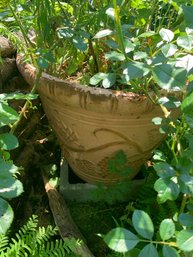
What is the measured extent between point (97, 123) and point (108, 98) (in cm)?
14

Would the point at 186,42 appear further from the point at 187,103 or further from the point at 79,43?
the point at 79,43

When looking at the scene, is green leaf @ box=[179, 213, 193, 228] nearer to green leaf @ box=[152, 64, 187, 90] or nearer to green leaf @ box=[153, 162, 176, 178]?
green leaf @ box=[153, 162, 176, 178]

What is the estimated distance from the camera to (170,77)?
2.23 feet

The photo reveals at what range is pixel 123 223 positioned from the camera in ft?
4.56

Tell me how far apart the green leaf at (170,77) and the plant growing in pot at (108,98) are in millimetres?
124

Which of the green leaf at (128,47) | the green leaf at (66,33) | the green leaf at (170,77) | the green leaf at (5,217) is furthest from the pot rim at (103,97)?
the green leaf at (5,217)

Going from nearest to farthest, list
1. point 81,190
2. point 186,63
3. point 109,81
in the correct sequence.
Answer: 1. point 186,63
2. point 109,81
3. point 81,190

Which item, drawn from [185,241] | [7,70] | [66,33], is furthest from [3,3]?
[185,241]

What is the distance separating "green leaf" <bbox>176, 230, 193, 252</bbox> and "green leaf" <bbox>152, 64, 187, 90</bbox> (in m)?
0.26

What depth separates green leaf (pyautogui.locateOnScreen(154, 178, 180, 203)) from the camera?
0.76m

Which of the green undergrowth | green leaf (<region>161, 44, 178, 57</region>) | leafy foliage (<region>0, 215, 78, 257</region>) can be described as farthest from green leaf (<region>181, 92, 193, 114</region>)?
the green undergrowth

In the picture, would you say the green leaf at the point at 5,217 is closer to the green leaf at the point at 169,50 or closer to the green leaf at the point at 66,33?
the green leaf at the point at 169,50

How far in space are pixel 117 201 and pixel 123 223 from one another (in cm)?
10

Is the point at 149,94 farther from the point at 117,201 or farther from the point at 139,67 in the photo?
the point at 117,201
